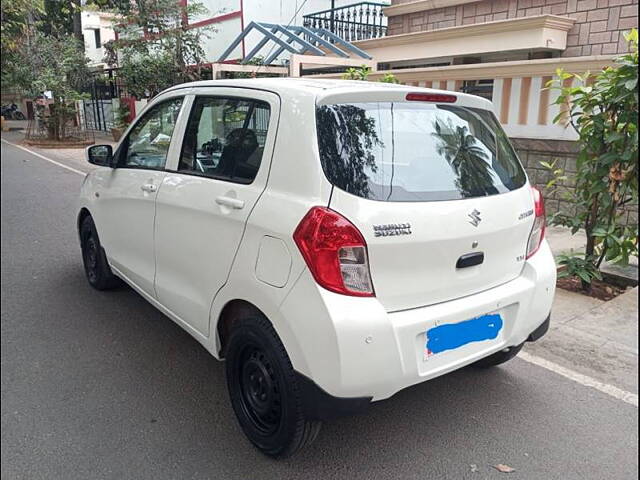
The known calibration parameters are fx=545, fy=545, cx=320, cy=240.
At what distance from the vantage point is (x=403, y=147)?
2461mm

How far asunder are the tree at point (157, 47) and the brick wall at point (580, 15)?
6.63m

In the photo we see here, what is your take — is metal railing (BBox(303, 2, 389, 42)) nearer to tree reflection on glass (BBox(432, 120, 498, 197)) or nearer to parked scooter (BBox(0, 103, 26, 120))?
tree reflection on glass (BBox(432, 120, 498, 197))

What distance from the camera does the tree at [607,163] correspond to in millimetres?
4062

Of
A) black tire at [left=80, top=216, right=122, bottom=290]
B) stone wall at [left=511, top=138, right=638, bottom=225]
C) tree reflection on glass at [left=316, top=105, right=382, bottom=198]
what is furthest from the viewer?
stone wall at [left=511, top=138, right=638, bottom=225]

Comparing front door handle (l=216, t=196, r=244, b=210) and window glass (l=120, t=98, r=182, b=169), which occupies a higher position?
window glass (l=120, t=98, r=182, b=169)

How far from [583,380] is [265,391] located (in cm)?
200

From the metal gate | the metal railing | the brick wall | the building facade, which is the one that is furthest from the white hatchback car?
the metal railing

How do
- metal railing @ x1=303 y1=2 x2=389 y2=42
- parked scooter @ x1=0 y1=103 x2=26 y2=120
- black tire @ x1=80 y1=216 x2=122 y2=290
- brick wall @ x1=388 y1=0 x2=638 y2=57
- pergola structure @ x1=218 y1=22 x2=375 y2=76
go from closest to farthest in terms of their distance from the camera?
parked scooter @ x1=0 y1=103 x2=26 y2=120 < black tire @ x1=80 y1=216 x2=122 y2=290 < brick wall @ x1=388 y1=0 x2=638 y2=57 < pergola structure @ x1=218 y1=22 x2=375 y2=76 < metal railing @ x1=303 y1=2 x2=389 y2=42

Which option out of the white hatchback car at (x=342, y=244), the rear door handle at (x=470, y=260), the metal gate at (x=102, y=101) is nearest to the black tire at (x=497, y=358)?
the white hatchback car at (x=342, y=244)

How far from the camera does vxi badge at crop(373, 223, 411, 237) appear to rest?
2.20 meters

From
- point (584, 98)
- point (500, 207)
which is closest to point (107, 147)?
point (500, 207)

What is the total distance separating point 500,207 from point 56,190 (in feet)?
26.0

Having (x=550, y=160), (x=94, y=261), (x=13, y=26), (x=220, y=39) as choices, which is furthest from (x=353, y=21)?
(x=13, y=26)

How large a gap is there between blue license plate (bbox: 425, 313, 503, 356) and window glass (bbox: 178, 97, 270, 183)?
1107 mm
